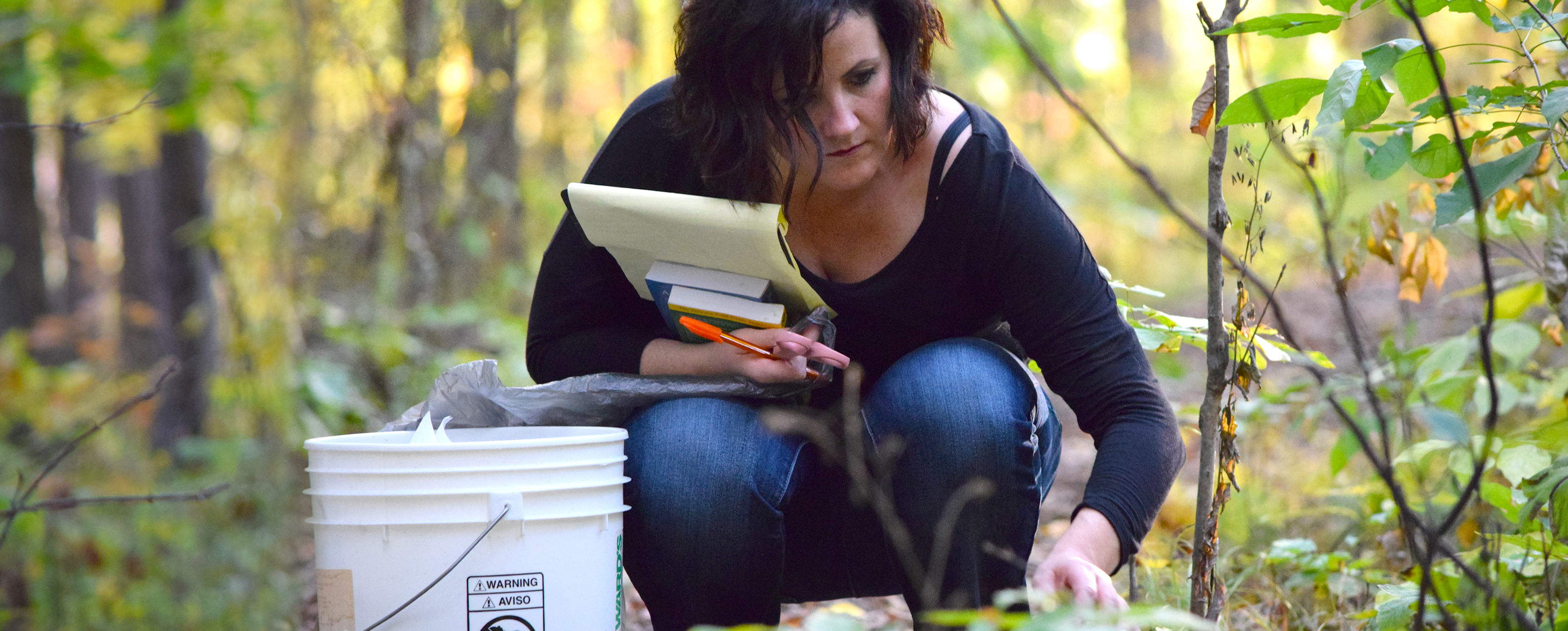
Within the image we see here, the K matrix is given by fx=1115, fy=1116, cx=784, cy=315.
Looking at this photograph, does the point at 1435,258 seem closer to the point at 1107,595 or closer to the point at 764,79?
the point at 1107,595

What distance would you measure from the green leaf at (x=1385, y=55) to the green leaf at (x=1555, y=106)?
0.43ft

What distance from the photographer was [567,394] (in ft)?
5.18

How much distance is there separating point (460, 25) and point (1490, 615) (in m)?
3.85

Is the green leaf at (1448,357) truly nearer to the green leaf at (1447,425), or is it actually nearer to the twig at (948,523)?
the twig at (948,523)

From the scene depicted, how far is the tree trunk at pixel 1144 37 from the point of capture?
8.52 m

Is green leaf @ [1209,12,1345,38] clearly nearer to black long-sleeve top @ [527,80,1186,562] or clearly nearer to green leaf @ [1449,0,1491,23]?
green leaf @ [1449,0,1491,23]

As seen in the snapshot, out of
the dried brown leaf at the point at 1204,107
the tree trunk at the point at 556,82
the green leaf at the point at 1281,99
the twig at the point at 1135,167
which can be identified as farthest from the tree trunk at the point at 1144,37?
the twig at the point at 1135,167

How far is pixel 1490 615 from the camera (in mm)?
919

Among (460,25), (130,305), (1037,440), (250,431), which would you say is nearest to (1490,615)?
(1037,440)

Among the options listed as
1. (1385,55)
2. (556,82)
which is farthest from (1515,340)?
(556,82)

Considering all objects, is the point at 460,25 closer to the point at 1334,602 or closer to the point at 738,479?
the point at 738,479

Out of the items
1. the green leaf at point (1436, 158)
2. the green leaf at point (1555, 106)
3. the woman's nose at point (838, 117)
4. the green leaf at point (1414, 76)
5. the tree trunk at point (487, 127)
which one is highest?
the tree trunk at point (487, 127)

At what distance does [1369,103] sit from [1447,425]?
0.54m

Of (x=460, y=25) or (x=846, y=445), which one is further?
(x=460, y=25)
